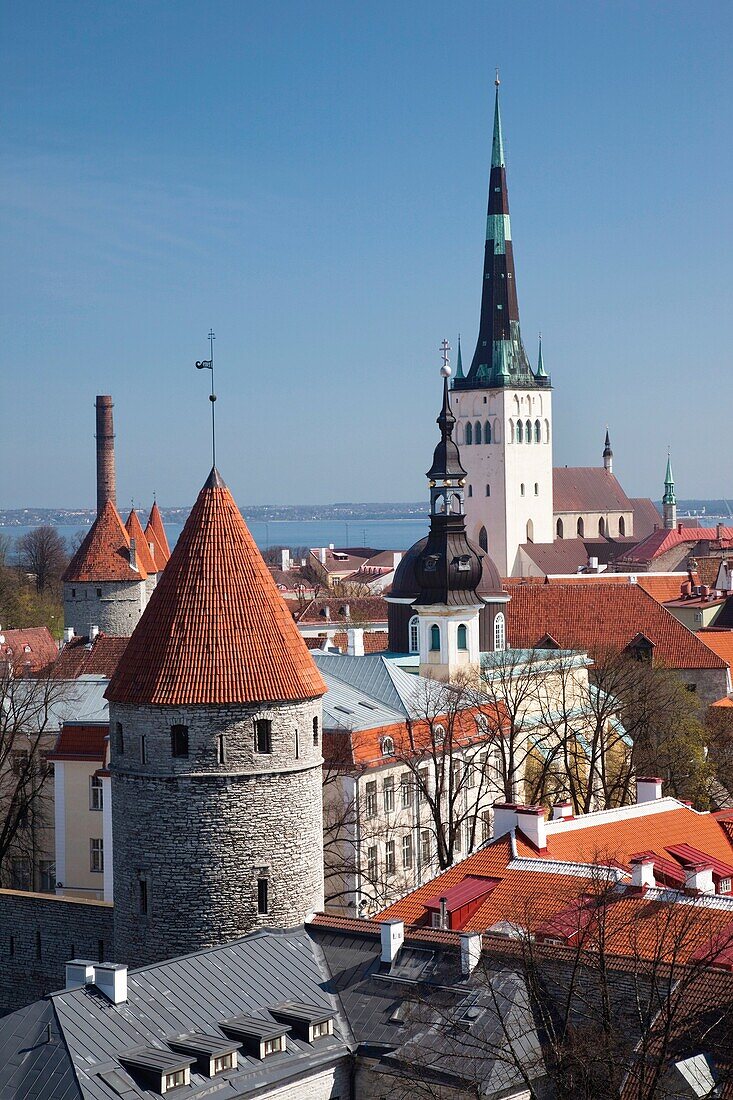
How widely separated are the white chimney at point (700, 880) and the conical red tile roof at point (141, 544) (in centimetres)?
4525

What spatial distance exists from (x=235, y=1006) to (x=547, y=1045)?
4.12 metres

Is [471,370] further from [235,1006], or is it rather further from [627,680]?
[235,1006]

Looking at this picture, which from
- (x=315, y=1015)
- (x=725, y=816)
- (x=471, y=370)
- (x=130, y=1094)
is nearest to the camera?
(x=130, y=1094)

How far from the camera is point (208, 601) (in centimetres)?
2895

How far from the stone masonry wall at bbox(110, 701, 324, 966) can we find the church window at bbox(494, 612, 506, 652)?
27.4m

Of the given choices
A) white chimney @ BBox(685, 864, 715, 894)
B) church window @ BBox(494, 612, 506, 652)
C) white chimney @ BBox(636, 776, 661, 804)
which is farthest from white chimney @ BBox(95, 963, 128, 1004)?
church window @ BBox(494, 612, 506, 652)

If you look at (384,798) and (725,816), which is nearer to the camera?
(725,816)

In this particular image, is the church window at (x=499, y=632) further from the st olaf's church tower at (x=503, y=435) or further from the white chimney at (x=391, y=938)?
the st olaf's church tower at (x=503, y=435)

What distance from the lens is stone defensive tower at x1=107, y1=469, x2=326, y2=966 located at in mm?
27281

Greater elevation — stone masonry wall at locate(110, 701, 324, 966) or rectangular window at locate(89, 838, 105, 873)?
stone masonry wall at locate(110, 701, 324, 966)

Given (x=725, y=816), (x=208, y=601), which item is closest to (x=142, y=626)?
(x=208, y=601)

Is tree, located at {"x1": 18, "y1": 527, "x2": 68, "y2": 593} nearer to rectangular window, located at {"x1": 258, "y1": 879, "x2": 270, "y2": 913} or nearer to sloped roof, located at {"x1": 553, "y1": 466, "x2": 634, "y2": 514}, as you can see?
sloped roof, located at {"x1": 553, "y1": 466, "x2": 634, "y2": 514}

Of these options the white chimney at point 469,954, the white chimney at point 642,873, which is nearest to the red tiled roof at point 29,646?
the white chimney at point 642,873

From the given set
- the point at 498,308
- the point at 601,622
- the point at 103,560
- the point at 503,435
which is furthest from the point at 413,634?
the point at 503,435
